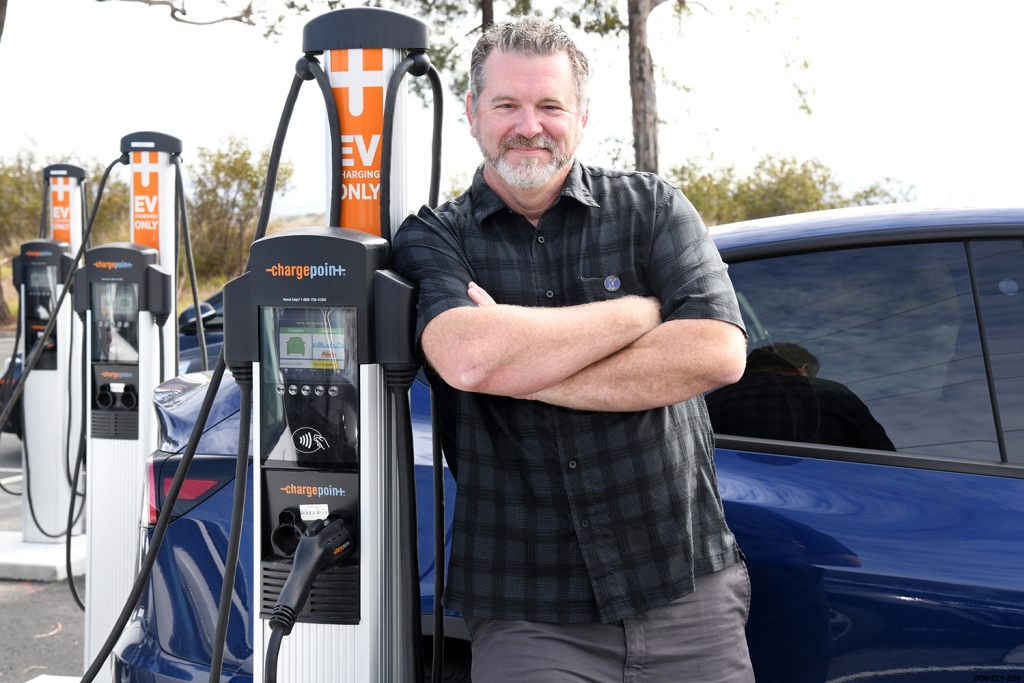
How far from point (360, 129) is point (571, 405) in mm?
695

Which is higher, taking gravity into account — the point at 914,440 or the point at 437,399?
the point at 437,399

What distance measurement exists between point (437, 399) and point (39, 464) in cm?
458

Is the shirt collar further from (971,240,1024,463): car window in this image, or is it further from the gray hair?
(971,240,1024,463): car window

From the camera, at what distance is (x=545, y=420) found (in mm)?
1896

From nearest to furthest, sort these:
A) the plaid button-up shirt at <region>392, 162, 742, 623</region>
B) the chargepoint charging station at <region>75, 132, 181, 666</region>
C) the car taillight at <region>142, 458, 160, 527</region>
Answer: the plaid button-up shirt at <region>392, 162, 742, 623</region>
the car taillight at <region>142, 458, 160, 527</region>
the chargepoint charging station at <region>75, 132, 181, 666</region>

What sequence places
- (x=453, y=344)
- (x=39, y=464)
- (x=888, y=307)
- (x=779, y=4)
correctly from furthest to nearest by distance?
(x=779, y=4), (x=39, y=464), (x=888, y=307), (x=453, y=344)

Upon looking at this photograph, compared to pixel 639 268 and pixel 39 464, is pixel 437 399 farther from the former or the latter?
pixel 39 464

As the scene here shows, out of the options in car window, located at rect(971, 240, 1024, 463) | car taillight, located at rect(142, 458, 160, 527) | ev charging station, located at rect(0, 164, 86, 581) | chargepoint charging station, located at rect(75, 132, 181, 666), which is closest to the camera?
car window, located at rect(971, 240, 1024, 463)

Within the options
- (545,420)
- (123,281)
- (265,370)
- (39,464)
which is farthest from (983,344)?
(39,464)

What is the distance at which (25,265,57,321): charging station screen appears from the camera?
5852mm

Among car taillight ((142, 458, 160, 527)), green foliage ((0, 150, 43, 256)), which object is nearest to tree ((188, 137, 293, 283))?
green foliage ((0, 150, 43, 256))

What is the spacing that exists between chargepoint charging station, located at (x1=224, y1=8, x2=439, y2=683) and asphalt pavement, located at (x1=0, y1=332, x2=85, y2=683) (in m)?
2.77

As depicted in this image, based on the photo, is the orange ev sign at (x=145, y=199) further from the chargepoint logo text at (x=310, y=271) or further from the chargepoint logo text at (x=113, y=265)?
the chargepoint logo text at (x=310, y=271)

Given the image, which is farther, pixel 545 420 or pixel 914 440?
pixel 914 440
